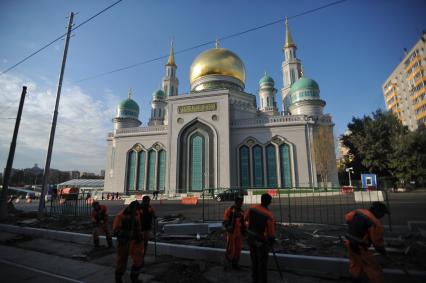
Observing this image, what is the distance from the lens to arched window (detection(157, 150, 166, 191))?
3020 centimetres

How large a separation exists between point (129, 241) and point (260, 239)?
2215 mm

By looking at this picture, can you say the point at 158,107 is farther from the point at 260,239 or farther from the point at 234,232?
the point at 260,239

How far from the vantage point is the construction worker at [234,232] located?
4.44 meters

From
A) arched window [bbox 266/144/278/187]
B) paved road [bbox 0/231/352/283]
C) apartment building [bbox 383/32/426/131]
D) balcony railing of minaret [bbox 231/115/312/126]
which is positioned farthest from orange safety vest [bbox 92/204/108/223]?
apartment building [bbox 383/32/426/131]

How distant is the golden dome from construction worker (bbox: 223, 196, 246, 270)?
30.9m

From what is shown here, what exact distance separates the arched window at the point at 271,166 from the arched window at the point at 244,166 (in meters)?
2.33

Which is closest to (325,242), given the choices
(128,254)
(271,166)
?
(128,254)

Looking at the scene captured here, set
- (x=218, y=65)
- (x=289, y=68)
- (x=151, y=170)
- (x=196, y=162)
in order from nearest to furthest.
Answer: (x=196, y=162), (x=151, y=170), (x=218, y=65), (x=289, y=68)

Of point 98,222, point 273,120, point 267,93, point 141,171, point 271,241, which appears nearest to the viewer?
point 271,241

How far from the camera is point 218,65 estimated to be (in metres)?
33.6

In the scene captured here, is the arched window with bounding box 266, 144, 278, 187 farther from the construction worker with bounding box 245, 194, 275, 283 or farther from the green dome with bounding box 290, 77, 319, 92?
the construction worker with bounding box 245, 194, 275, 283

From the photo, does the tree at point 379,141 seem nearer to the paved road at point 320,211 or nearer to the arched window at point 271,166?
the arched window at point 271,166

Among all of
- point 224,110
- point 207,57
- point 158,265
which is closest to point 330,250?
point 158,265

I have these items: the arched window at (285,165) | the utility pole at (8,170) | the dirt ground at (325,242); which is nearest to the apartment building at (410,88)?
the arched window at (285,165)
